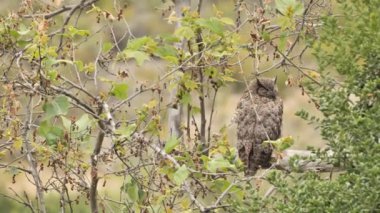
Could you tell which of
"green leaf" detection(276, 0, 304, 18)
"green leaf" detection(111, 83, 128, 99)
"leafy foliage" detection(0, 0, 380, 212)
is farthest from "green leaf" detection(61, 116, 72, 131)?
"green leaf" detection(276, 0, 304, 18)

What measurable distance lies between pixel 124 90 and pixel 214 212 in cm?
64

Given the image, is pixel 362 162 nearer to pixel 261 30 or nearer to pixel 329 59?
pixel 329 59

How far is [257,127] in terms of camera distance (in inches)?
224

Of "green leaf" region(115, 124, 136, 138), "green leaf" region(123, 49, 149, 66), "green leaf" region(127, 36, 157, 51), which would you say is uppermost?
"green leaf" region(127, 36, 157, 51)

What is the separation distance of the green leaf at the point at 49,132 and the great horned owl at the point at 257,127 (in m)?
1.51

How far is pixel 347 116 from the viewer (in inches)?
130

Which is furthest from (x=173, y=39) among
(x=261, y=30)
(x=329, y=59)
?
(x=329, y=59)

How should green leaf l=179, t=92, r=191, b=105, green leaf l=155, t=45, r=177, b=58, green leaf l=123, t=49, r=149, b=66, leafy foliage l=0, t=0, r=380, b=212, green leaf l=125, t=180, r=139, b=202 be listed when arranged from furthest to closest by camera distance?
green leaf l=179, t=92, r=191, b=105 < green leaf l=125, t=180, r=139, b=202 < green leaf l=155, t=45, r=177, b=58 < green leaf l=123, t=49, r=149, b=66 < leafy foliage l=0, t=0, r=380, b=212

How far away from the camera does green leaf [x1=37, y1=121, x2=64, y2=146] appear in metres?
4.07

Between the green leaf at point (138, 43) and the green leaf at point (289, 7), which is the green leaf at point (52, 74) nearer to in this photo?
the green leaf at point (138, 43)

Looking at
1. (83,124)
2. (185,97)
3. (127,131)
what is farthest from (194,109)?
(127,131)

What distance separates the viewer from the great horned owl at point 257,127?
558cm

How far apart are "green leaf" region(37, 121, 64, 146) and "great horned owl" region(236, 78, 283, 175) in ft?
4.97

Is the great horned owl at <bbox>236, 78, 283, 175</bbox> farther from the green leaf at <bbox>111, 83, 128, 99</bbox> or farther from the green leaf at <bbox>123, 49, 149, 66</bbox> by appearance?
the green leaf at <bbox>123, 49, 149, 66</bbox>
